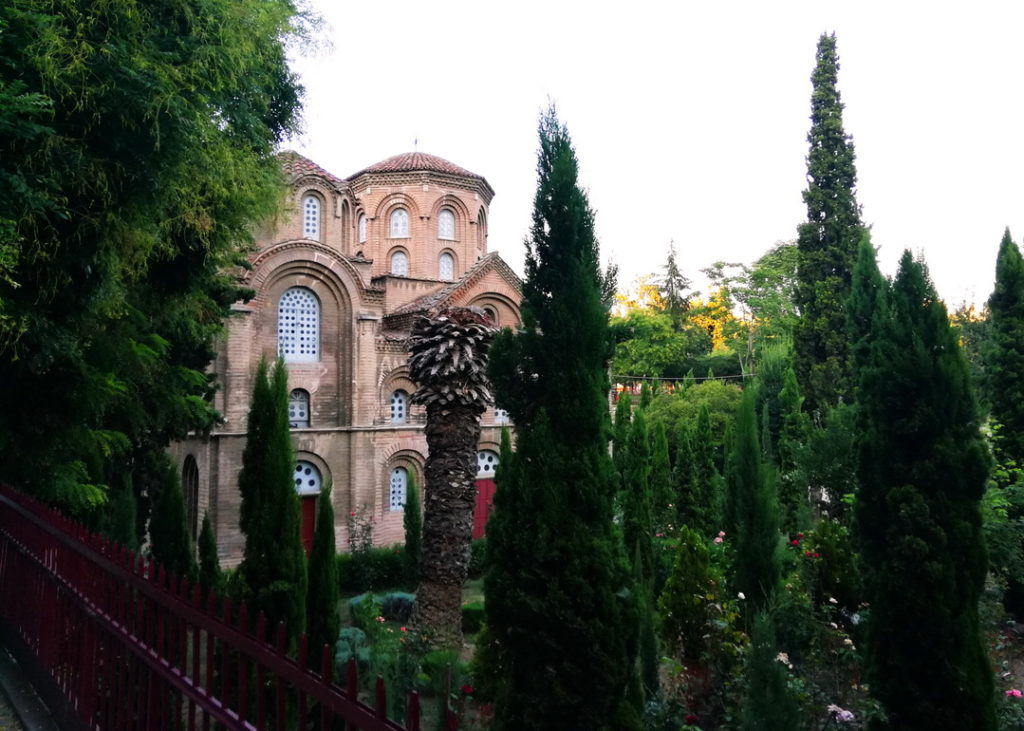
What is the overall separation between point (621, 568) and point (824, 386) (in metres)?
19.3

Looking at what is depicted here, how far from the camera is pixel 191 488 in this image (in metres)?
17.9

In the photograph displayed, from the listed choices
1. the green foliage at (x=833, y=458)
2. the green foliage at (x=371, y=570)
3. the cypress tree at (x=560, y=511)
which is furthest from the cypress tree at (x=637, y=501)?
the cypress tree at (x=560, y=511)

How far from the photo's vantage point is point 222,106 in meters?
5.84

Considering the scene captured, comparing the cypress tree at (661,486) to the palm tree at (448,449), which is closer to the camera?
the palm tree at (448,449)

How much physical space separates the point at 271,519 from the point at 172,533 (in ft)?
17.8

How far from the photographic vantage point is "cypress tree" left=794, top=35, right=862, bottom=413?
22641mm

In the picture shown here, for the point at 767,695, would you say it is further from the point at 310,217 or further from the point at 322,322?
the point at 310,217

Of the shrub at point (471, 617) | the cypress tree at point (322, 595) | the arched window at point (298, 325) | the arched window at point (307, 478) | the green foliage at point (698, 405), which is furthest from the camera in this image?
the green foliage at point (698, 405)

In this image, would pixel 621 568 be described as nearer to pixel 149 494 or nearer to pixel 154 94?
pixel 154 94

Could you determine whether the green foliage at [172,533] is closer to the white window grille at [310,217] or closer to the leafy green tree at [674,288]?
the white window grille at [310,217]

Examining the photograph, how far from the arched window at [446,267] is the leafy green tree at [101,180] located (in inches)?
724

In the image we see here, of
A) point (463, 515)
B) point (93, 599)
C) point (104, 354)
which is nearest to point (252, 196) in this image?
point (104, 354)

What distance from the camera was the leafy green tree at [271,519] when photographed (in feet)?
22.5

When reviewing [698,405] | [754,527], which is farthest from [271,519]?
[698,405]
